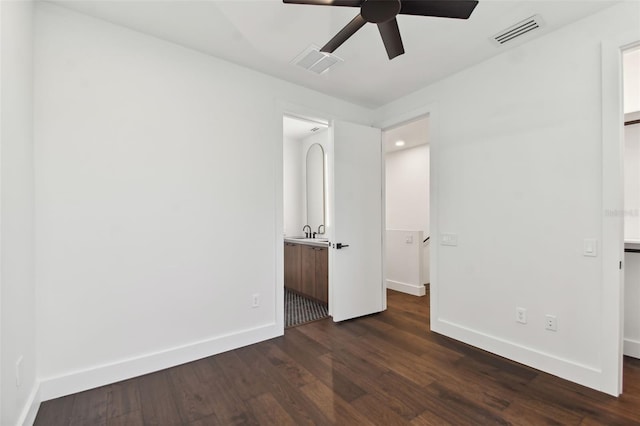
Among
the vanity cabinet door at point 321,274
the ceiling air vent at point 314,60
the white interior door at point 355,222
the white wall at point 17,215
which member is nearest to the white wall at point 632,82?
the white interior door at point 355,222

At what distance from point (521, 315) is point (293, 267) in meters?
3.12

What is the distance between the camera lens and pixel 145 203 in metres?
2.35

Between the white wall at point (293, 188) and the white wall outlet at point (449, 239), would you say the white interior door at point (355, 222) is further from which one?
the white wall at point (293, 188)

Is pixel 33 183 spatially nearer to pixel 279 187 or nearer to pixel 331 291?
pixel 279 187

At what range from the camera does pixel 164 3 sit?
2033 millimetres

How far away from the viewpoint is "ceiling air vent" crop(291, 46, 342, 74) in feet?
8.46

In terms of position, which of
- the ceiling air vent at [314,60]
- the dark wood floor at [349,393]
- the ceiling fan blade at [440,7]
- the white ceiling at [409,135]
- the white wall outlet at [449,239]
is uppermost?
the ceiling air vent at [314,60]

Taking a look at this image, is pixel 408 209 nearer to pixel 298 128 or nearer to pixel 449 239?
pixel 298 128

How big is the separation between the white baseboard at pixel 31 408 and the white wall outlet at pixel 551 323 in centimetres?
352

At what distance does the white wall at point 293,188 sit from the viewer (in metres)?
5.57

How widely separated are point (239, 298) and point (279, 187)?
117 centimetres

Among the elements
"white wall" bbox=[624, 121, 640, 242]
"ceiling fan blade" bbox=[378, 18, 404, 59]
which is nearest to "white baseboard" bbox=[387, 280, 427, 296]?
"white wall" bbox=[624, 121, 640, 242]

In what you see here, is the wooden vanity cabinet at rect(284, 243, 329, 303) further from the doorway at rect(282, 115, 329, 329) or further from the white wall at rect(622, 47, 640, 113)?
the white wall at rect(622, 47, 640, 113)

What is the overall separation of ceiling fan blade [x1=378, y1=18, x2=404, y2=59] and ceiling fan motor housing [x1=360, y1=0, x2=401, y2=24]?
7 centimetres
